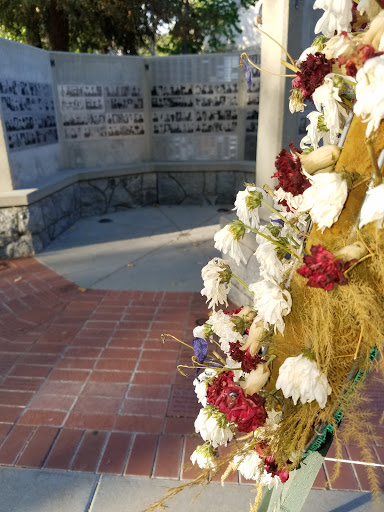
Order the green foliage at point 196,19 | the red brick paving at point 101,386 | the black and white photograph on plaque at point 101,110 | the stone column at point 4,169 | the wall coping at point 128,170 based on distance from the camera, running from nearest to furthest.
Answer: the red brick paving at point 101,386 < the stone column at point 4,169 < the wall coping at point 128,170 < the black and white photograph on plaque at point 101,110 < the green foliage at point 196,19

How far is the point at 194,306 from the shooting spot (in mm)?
4133

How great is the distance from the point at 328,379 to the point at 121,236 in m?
5.70

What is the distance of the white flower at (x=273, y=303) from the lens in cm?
90

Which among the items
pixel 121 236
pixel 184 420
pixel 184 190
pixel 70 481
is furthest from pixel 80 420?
pixel 184 190

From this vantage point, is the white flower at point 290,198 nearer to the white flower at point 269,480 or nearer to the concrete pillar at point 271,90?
the white flower at point 269,480

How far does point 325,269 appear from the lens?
80 cm

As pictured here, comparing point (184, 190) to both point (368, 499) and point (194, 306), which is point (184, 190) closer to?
point (194, 306)

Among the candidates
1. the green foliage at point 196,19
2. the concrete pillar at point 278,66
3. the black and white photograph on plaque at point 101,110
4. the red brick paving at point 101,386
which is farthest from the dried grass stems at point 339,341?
the green foliage at point 196,19

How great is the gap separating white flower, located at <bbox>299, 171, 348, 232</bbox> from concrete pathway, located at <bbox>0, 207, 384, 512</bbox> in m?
0.49

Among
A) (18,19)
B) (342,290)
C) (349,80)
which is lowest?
(342,290)

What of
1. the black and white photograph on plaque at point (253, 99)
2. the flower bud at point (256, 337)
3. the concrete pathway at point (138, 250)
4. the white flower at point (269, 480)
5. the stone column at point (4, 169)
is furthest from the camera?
the black and white photograph on plaque at point (253, 99)

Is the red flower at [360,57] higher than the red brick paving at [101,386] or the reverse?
higher

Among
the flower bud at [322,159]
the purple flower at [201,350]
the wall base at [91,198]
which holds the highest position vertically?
the flower bud at [322,159]

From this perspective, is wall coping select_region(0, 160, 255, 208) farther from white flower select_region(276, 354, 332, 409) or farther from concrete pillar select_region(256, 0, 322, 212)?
white flower select_region(276, 354, 332, 409)
